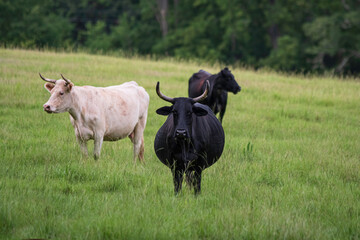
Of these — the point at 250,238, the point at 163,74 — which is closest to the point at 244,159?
the point at 250,238

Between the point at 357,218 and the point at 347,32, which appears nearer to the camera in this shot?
the point at 357,218

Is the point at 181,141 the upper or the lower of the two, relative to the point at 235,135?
upper

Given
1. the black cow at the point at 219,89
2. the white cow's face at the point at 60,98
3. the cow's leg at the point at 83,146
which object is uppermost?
the white cow's face at the point at 60,98

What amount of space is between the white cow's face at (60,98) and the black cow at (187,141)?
A: 153 centimetres

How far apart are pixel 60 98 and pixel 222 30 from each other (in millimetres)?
35542

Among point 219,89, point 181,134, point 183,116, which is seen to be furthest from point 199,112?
point 219,89

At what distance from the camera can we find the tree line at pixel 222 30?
34594 millimetres

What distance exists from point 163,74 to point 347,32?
65.5 feet

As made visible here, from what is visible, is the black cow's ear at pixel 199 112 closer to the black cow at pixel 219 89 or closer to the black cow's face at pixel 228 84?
the black cow at pixel 219 89

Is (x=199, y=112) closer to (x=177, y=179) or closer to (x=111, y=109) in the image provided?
(x=177, y=179)

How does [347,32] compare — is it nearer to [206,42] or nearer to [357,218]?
[206,42]

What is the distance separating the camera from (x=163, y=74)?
18.5 meters

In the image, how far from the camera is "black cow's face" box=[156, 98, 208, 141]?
19.4 feet

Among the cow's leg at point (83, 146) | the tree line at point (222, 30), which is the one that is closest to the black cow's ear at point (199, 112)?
the cow's leg at point (83, 146)
